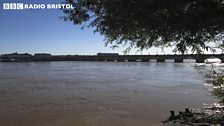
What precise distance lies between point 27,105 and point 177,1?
1727cm

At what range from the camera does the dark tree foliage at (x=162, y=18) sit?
19.0 feet

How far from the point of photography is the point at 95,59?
198375 mm

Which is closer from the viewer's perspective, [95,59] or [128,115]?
[128,115]

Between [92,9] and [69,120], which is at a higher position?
[92,9]

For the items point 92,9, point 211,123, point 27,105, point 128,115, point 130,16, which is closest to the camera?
point 130,16

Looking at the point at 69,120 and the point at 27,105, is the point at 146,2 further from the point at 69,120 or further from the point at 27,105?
the point at 27,105

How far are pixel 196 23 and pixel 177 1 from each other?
0.46 m

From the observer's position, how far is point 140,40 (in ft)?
25.6

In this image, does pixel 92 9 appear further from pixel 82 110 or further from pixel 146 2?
pixel 82 110

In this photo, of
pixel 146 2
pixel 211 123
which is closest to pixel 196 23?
pixel 146 2

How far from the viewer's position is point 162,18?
602 centimetres

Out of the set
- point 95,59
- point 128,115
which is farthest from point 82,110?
point 95,59

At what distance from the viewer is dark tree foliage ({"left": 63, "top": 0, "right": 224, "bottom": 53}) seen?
19.0 feet

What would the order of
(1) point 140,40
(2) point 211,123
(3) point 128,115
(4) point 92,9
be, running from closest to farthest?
1. (4) point 92,9
2. (1) point 140,40
3. (2) point 211,123
4. (3) point 128,115
